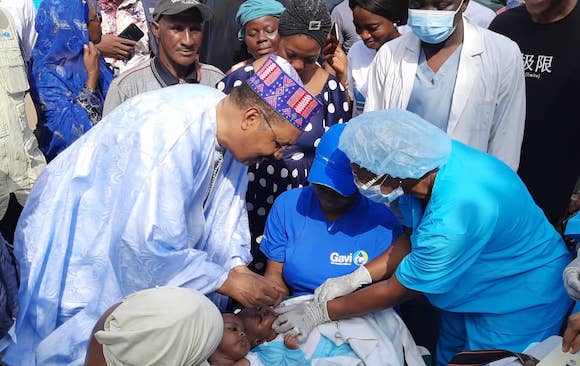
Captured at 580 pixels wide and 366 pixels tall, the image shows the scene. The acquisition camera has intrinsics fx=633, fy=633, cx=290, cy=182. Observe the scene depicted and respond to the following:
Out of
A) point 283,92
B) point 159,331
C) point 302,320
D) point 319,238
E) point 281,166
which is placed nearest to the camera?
point 159,331

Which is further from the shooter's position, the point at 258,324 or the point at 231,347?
the point at 258,324

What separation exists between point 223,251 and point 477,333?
130cm

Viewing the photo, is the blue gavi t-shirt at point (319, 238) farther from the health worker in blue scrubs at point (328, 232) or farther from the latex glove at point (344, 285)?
the latex glove at point (344, 285)

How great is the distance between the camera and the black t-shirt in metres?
4.21

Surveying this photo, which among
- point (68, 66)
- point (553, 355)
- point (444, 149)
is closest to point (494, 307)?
point (553, 355)

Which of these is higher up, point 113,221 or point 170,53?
point 170,53

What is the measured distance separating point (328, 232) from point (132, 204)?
1152 millimetres

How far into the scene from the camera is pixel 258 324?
317 cm

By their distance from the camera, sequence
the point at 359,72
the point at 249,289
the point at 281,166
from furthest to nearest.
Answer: the point at 359,72 < the point at 281,166 < the point at 249,289

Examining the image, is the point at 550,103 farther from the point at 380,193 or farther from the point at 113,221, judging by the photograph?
the point at 113,221

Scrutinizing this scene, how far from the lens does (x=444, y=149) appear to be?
267 cm

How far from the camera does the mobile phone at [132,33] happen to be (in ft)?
17.2

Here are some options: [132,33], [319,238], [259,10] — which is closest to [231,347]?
[319,238]

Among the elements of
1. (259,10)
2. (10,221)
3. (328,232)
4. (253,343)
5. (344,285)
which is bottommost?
(10,221)
